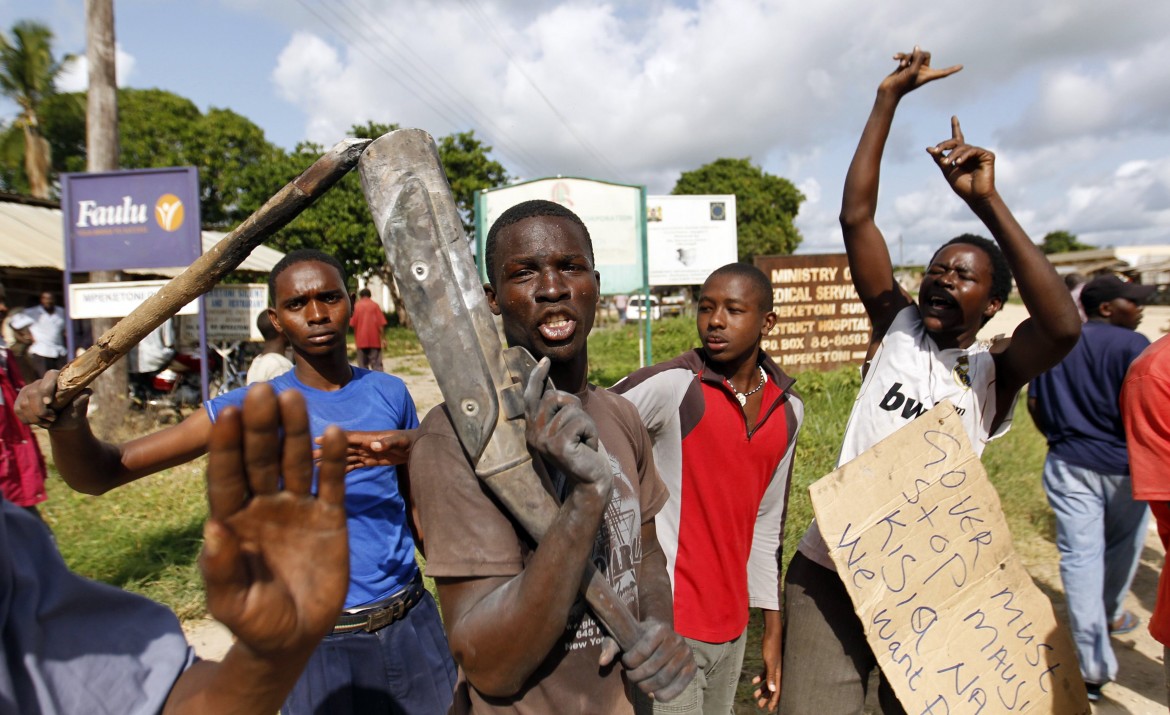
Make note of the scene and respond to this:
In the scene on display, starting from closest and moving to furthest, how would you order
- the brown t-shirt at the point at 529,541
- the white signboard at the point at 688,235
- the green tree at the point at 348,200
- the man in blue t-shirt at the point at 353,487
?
the brown t-shirt at the point at 529,541, the man in blue t-shirt at the point at 353,487, the white signboard at the point at 688,235, the green tree at the point at 348,200

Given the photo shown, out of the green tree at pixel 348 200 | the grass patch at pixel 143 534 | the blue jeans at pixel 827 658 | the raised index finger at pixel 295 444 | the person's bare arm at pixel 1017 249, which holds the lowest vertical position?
the grass patch at pixel 143 534

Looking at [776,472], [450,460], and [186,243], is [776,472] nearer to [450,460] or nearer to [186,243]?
[450,460]

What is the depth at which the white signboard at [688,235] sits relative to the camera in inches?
427

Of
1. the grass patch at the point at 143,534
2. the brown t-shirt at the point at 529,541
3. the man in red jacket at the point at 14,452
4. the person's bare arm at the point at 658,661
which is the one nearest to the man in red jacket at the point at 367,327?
the grass patch at the point at 143,534

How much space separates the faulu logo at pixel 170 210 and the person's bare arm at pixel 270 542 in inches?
281

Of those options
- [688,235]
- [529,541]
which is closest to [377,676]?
[529,541]

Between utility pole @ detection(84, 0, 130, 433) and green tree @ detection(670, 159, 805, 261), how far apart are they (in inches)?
1225

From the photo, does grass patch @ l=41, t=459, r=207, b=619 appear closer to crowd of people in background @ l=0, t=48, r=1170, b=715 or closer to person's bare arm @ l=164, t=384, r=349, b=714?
crowd of people in background @ l=0, t=48, r=1170, b=715

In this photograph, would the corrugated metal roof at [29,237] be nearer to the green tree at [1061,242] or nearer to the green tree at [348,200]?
the green tree at [348,200]

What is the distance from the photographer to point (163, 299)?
155cm

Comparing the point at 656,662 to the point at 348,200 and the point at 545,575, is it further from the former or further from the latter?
the point at 348,200

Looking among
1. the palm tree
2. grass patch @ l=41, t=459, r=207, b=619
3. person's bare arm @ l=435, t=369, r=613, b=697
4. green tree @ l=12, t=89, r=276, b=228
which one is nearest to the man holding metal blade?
person's bare arm @ l=435, t=369, r=613, b=697

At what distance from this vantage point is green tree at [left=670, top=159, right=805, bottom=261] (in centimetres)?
3619

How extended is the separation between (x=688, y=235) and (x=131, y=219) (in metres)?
7.52
